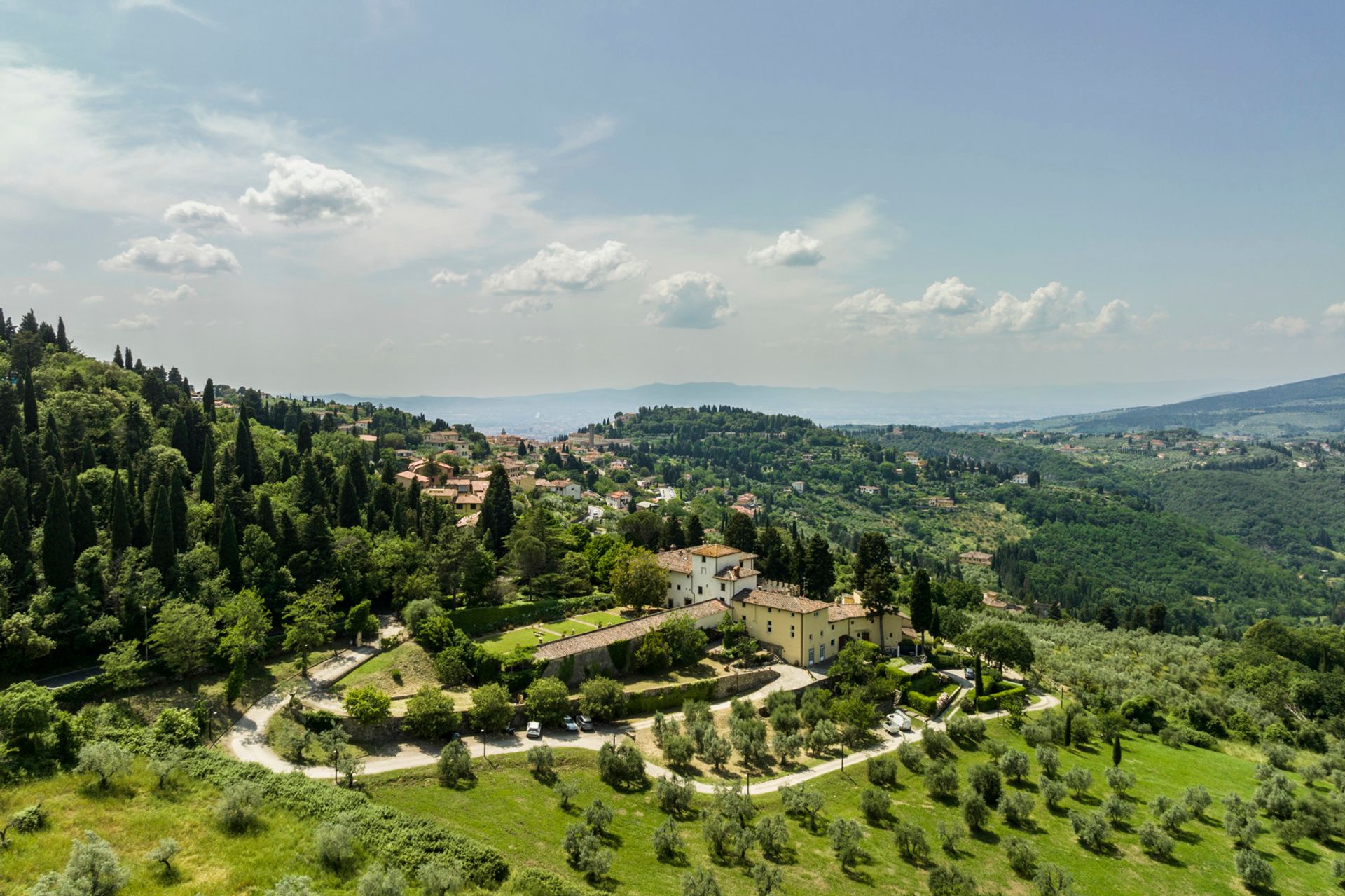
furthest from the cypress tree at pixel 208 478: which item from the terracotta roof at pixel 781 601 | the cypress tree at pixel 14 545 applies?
the terracotta roof at pixel 781 601

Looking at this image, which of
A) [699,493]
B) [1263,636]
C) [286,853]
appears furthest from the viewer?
[699,493]

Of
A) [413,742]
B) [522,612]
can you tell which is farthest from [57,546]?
[522,612]

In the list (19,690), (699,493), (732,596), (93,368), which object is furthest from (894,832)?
(699,493)

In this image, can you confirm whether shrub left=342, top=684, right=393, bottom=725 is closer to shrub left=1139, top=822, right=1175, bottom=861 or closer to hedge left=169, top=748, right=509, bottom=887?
hedge left=169, top=748, right=509, bottom=887

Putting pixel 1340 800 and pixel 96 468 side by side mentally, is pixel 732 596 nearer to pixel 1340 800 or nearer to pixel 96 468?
pixel 1340 800

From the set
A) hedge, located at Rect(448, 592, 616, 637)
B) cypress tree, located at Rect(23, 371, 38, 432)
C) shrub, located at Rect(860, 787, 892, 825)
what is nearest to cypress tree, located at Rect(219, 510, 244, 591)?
hedge, located at Rect(448, 592, 616, 637)

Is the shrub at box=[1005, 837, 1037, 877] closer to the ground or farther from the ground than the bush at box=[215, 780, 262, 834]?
closer to the ground
